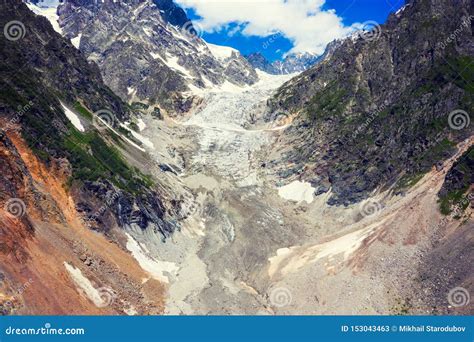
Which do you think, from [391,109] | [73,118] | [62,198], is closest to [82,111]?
[73,118]

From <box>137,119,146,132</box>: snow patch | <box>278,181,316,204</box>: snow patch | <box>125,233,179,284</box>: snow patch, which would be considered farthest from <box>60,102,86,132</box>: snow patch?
<box>278,181,316,204</box>: snow patch

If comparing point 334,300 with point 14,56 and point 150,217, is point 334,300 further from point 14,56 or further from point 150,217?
point 14,56

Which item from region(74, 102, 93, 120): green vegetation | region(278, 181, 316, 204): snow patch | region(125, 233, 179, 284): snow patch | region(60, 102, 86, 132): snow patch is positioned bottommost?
region(125, 233, 179, 284): snow patch

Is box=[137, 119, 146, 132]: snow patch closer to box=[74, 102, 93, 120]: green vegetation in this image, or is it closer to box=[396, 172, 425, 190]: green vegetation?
box=[74, 102, 93, 120]: green vegetation

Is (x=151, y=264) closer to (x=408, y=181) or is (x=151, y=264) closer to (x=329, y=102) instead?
(x=408, y=181)

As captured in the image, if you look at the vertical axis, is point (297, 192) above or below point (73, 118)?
above

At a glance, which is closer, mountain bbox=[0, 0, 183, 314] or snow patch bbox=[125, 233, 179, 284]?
mountain bbox=[0, 0, 183, 314]
